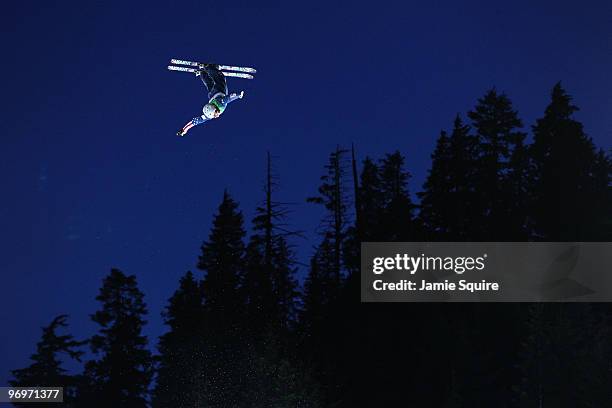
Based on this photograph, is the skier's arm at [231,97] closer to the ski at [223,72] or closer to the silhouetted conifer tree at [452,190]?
the ski at [223,72]

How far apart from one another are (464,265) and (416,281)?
7718mm

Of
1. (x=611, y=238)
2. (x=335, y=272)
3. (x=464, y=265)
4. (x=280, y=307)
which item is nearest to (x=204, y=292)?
(x=280, y=307)

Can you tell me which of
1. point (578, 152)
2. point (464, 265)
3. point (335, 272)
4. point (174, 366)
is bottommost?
point (174, 366)

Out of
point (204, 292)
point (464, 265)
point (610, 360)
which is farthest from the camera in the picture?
point (204, 292)

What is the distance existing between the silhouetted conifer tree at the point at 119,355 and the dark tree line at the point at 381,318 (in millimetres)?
84

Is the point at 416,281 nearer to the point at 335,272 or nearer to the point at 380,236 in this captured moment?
the point at 380,236

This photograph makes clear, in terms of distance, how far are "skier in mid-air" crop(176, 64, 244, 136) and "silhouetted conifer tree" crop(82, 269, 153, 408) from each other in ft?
103

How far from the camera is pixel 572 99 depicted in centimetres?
5203

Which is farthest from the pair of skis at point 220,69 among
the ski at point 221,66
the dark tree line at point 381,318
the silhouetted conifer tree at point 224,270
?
the silhouetted conifer tree at point 224,270

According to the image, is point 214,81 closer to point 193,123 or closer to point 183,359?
point 193,123

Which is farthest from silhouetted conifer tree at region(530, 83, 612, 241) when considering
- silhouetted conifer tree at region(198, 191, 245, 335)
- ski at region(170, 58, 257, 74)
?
ski at region(170, 58, 257, 74)

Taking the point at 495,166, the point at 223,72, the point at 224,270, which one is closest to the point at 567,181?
the point at 495,166

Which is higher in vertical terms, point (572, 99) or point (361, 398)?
point (572, 99)

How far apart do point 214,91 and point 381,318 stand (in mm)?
24864
